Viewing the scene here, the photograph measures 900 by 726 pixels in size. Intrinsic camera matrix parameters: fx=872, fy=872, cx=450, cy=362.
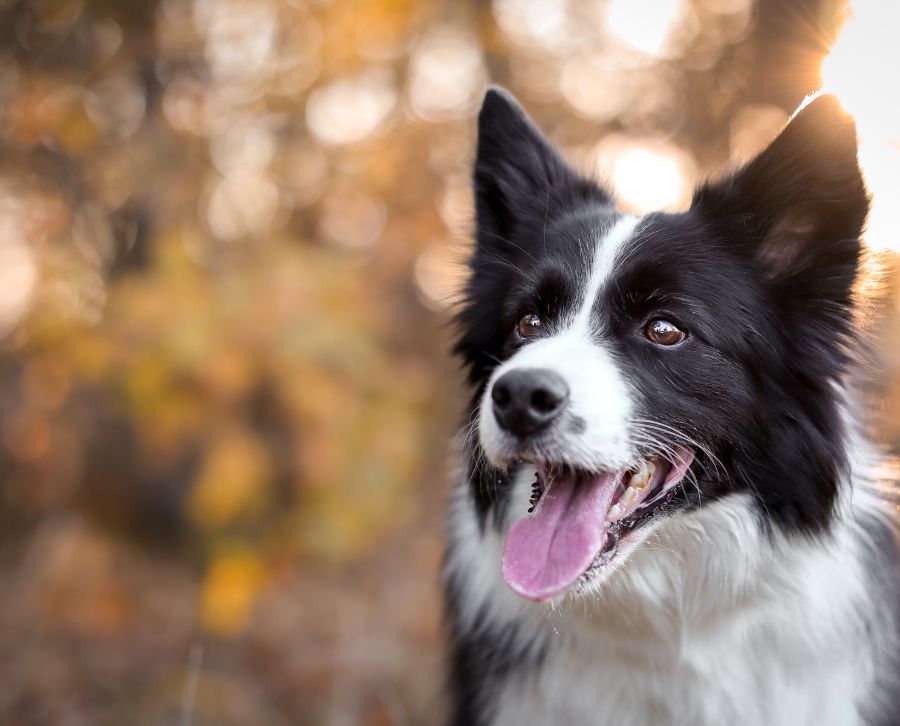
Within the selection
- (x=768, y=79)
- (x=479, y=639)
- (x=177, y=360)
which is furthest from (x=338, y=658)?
(x=768, y=79)

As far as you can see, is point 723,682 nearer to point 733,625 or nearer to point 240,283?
point 733,625

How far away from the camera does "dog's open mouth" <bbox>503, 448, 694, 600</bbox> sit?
230cm

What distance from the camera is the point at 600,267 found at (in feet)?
8.71

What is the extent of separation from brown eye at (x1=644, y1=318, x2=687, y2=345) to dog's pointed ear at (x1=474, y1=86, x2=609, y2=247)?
27.7 inches

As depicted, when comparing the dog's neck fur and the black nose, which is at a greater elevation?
the black nose

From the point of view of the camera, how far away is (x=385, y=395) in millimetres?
5105

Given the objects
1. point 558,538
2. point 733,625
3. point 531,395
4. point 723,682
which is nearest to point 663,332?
point 531,395

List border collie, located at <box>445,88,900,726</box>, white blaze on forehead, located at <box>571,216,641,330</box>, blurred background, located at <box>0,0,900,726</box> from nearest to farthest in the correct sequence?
border collie, located at <box>445,88,900,726</box> < white blaze on forehead, located at <box>571,216,641,330</box> < blurred background, located at <box>0,0,900,726</box>

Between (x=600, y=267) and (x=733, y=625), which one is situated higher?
(x=600, y=267)

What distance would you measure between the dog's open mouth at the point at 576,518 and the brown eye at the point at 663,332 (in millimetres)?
316

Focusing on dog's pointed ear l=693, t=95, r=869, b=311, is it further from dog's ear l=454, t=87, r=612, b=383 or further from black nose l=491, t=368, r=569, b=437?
black nose l=491, t=368, r=569, b=437

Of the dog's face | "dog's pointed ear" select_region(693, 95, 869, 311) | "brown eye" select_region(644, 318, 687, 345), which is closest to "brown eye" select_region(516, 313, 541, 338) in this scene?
the dog's face

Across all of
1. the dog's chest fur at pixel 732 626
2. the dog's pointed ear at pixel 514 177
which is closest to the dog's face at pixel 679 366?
the dog's chest fur at pixel 732 626

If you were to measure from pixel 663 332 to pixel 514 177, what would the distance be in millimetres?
902
